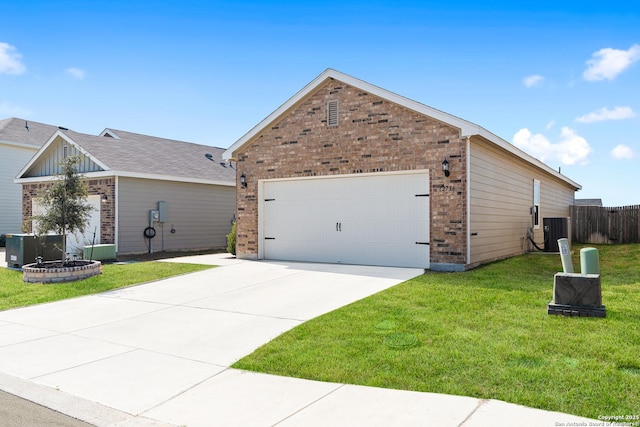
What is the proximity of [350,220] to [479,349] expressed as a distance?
750 cm

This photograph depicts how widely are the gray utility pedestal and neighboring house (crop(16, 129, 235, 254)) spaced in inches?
516

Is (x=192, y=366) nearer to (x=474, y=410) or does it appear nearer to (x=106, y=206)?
(x=474, y=410)

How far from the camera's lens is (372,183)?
12.0 m

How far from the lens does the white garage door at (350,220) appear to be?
1139cm

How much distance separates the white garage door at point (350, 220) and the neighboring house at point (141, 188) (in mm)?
5472

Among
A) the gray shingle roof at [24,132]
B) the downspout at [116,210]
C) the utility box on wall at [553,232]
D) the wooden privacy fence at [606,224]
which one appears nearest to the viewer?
the utility box on wall at [553,232]

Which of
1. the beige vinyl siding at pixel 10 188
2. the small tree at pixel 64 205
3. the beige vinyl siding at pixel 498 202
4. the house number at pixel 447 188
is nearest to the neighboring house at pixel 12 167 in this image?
the beige vinyl siding at pixel 10 188

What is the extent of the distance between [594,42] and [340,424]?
12119mm

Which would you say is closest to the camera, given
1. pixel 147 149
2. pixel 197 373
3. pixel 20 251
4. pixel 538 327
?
pixel 197 373

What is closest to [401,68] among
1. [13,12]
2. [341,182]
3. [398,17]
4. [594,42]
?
[398,17]

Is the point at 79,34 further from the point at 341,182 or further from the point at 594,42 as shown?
the point at 594,42

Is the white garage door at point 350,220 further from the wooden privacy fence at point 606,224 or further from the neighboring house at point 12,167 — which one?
the neighboring house at point 12,167

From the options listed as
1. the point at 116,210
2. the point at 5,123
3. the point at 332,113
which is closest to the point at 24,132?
the point at 5,123

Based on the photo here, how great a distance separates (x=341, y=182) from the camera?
12.5m
